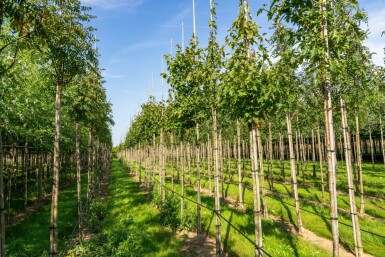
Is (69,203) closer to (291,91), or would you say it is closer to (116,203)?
(116,203)

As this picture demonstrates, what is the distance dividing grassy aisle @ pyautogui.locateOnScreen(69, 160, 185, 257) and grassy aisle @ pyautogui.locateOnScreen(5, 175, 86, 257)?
1.53 metres

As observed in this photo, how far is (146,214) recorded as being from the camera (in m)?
18.8

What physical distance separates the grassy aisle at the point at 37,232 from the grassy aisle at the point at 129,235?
1.53 m

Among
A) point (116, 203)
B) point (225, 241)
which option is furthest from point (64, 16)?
point (116, 203)

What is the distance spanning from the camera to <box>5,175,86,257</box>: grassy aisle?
1304 cm

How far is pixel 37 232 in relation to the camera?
52.1ft

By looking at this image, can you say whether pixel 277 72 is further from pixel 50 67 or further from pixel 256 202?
pixel 50 67

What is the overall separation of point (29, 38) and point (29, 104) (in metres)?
11.3

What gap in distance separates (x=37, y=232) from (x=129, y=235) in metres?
5.83

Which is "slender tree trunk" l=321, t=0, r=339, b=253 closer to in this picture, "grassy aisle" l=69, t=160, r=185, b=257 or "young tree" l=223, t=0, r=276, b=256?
"young tree" l=223, t=0, r=276, b=256

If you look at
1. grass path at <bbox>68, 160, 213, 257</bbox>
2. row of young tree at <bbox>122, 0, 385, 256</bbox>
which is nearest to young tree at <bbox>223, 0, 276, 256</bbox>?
row of young tree at <bbox>122, 0, 385, 256</bbox>

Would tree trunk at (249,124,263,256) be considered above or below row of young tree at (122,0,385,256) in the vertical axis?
below

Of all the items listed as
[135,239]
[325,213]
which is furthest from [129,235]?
[325,213]

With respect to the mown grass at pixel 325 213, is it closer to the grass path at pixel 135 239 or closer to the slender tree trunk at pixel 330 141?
the grass path at pixel 135 239
